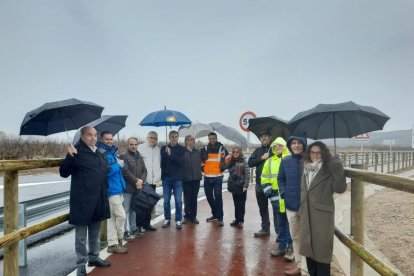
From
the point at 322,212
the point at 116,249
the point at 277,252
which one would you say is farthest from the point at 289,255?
the point at 116,249

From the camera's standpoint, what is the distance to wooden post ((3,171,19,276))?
3.24 m

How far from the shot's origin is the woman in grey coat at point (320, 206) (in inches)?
137

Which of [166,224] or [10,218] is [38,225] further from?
[166,224]

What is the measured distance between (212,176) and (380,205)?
734 cm

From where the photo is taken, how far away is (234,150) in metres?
6.51

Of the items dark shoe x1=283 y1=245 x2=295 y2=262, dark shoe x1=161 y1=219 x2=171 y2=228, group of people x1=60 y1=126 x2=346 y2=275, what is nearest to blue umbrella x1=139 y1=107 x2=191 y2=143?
group of people x1=60 y1=126 x2=346 y2=275

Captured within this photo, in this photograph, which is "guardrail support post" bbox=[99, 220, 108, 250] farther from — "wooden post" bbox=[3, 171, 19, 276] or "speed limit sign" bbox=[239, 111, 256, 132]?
"speed limit sign" bbox=[239, 111, 256, 132]

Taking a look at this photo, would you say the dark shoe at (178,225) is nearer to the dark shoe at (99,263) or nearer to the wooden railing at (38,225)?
the dark shoe at (99,263)

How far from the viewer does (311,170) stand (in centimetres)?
370

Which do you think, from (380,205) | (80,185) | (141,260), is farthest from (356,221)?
(380,205)

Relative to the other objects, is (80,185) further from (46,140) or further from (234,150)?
(46,140)

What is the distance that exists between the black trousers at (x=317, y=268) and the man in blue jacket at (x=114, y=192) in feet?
8.19

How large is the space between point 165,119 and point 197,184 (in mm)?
1526

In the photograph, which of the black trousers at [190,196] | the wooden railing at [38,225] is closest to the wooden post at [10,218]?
the wooden railing at [38,225]
